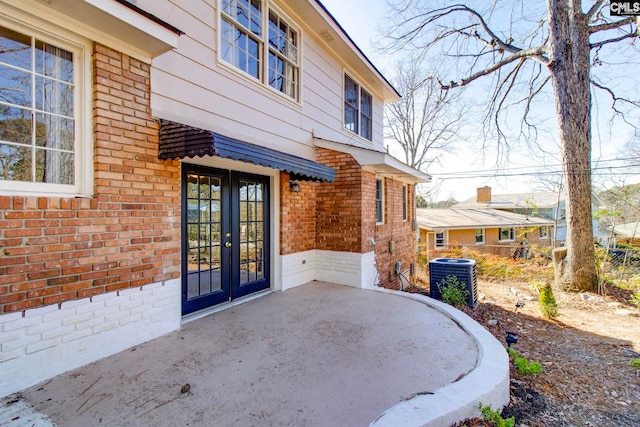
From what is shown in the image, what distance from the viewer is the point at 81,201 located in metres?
2.90

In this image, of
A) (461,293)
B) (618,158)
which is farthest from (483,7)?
(618,158)

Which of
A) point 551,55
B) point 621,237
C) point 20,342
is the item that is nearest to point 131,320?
point 20,342

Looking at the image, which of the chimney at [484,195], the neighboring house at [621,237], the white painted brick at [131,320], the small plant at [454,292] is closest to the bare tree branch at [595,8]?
the neighboring house at [621,237]

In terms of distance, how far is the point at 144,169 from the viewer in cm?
343

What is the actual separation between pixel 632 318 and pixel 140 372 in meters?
9.21

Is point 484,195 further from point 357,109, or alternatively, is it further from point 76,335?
point 76,335

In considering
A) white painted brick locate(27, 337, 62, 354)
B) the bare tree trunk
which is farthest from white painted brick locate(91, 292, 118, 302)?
the bare tree trunk

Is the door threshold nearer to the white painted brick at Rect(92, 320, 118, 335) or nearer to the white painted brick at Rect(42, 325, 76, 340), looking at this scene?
the white painted brick at Rect(92, 320, 118, 335)

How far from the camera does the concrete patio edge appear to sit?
2.17m

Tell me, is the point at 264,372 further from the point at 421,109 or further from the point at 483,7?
the point at 421,109

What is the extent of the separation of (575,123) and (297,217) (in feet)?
27.3

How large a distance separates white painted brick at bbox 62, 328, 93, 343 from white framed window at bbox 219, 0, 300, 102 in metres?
3.96

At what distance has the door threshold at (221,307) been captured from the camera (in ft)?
13.8

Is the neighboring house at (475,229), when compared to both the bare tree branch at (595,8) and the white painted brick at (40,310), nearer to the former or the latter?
the bare tree branch at (595,8)
